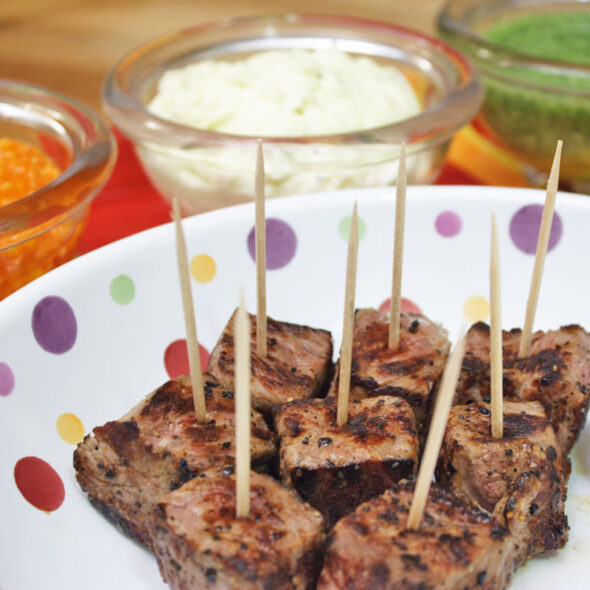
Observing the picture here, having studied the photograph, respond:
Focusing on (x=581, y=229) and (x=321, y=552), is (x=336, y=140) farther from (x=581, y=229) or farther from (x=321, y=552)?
(x=321, y=552)

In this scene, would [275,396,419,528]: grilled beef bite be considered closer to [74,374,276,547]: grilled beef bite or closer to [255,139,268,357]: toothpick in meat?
[74,374,276,547]: grilled beef bite

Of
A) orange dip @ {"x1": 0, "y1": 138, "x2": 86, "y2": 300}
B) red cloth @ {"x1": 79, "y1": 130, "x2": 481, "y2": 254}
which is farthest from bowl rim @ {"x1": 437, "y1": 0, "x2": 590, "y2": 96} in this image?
orange dip @ {"x1": 0, "y1": 138, "x2": 86, "y2": 300}

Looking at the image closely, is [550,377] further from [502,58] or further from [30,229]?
[502,58]

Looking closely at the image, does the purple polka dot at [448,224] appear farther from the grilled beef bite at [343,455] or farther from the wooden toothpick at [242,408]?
the wooden toothpick at [242,408]

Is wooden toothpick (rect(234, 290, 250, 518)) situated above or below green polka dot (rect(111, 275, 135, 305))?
above

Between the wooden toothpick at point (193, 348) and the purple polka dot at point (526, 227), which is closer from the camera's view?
the wooden toothpick at point (193, 348)

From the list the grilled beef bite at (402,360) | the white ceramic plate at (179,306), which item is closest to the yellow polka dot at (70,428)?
the white ceramic plate at (179,306)
